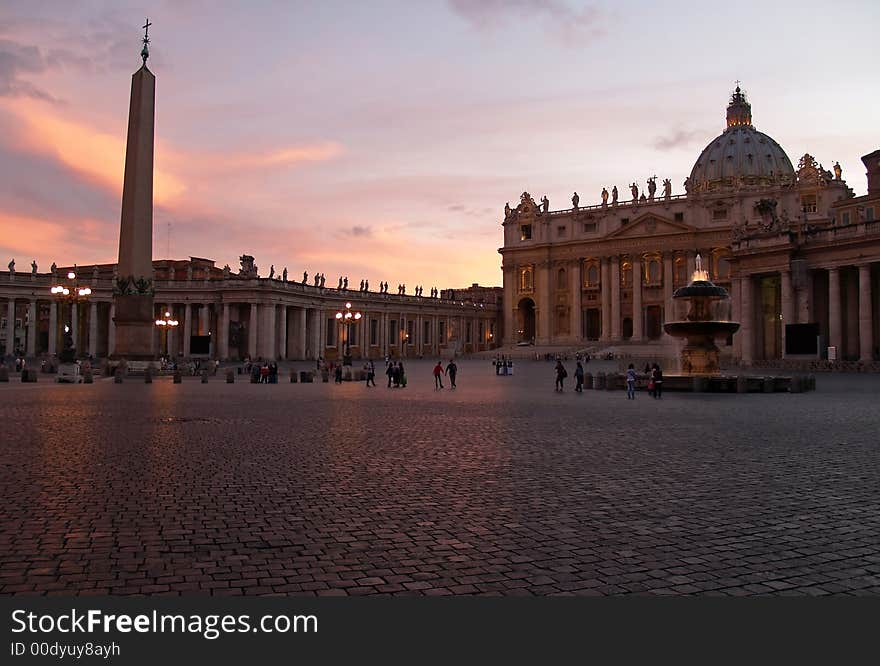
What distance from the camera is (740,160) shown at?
115 meters

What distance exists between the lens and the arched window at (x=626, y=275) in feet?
317

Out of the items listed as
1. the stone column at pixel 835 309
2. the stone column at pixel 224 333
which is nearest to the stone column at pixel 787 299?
the stone column at pixel 835 309

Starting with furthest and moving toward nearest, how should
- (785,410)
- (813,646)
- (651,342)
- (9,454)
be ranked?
(651,342) → (785,410) → (9,454) → (813,646)

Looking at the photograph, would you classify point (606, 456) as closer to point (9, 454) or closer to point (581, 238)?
point (9, 454)

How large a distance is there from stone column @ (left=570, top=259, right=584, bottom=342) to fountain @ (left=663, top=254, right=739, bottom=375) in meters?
66.9

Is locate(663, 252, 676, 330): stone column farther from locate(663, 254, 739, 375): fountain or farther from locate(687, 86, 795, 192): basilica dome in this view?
locate(663, 254, 739, 375): fountain

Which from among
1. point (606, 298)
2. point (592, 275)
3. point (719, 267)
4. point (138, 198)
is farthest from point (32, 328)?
point (719, 267)

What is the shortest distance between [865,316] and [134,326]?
37.1 metres

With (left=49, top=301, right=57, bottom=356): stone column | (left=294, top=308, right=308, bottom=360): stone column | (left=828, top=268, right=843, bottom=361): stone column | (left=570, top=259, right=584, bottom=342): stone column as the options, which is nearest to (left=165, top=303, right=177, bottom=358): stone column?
(left=49, top=301, right=57, bottom=356): stone column

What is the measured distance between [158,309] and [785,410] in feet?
229

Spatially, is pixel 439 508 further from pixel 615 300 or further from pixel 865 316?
pixel 615 300

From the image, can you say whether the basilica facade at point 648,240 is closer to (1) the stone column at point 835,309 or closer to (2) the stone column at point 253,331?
(1) the stone column at point 835,309

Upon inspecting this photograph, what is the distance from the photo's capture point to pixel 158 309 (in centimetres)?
7775

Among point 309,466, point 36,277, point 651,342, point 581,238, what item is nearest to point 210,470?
point 309,466
